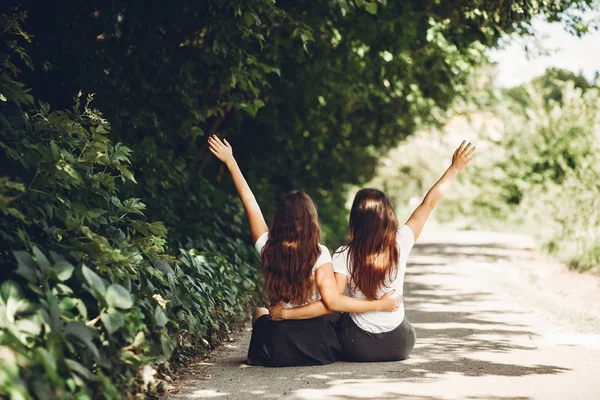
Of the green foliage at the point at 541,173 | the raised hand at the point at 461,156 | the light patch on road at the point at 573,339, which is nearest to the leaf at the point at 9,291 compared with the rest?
the raised hand at the point at 461,156

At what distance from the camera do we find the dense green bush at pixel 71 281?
410 centimetres

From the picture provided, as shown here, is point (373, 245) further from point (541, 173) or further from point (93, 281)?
point (541, 173)

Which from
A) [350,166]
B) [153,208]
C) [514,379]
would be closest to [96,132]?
[514,379]

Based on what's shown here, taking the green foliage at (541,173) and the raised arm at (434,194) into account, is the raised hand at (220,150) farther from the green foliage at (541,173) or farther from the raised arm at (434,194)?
the green foliage at (541,173)

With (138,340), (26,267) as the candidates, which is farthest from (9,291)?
(138,340)

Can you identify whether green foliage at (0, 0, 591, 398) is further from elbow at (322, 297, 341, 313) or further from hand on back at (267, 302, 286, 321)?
elbow at (322, 297, 341, 313)

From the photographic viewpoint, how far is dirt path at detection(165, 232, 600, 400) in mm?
5285

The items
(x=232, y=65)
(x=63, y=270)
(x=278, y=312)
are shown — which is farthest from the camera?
(x=232, y=65)

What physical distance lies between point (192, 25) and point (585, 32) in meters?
6.48

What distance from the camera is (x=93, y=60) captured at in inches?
343

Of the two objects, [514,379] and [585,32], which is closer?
[514,379]

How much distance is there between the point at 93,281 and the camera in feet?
14.7

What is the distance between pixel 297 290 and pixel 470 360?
1.67m

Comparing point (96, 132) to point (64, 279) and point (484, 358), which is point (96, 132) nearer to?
point (64, 279)
